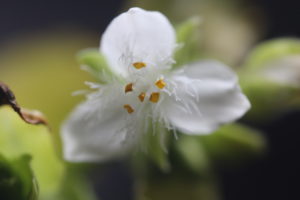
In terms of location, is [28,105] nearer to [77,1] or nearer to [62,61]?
[62,61]

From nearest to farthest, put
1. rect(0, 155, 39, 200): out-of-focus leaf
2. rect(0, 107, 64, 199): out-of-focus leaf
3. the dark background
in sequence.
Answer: rect(0, 155, 39, 200): out-of-focus leaf → rect(0, 107, 64, 199): out-of-focus leaf → the dark background

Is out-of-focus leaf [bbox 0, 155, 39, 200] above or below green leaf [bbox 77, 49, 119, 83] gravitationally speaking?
below

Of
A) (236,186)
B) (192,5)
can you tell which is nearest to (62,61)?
(192,5)

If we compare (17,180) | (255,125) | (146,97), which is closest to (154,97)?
(146,97)

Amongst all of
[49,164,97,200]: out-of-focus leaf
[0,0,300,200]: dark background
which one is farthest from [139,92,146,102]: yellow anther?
[0,0,300,200]: dark background

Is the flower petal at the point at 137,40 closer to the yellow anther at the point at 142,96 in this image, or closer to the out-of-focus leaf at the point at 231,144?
the yellow anther at the point at 142,96

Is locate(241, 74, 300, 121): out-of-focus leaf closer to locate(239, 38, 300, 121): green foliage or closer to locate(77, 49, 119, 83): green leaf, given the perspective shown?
locate(239, 38, 300, 121): green foliage

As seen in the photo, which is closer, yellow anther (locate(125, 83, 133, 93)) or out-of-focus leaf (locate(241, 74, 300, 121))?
yellow anther (locate(125, 83, 133, 93))

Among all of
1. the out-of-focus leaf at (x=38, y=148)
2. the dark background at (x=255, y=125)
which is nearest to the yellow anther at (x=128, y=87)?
the out-of-focus leaf at (x=38, y=148)
